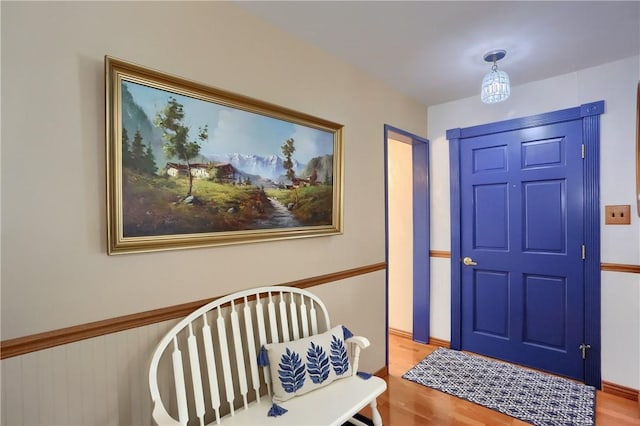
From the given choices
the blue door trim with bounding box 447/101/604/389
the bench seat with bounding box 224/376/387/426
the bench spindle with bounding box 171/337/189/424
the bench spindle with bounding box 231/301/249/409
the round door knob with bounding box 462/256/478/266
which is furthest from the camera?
the round door knob with bounding box 462/256/478/266

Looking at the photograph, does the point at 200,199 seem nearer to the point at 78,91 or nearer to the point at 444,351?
the point at 78,91

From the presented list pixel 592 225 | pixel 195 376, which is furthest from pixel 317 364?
pixel 592 225

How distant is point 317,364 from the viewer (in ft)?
5.31

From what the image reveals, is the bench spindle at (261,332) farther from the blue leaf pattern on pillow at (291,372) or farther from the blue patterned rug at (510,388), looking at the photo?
the blue patterned rug at (510,388)

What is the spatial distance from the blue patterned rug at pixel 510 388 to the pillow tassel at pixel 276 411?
1460 mm

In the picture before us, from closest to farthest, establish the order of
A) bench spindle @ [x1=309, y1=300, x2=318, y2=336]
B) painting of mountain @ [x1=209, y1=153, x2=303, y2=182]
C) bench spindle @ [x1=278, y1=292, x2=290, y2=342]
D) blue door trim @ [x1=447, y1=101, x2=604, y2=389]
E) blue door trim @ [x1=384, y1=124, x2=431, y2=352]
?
painting of mountain @ [x1=209, y1=153, x2=303, y2=182]
bench spindle @ [x1=278, y1=292, x2=290, y2=342]
bench spindle @ [x1=309, y1=300, x2=318, y2=336]
blue door trim @ [x1=447, y1=101, x2=604, y2=389]
blue door trim @ [x1=384, y1=124, x2=431, y2=352]

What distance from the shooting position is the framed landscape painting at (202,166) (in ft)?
4.09

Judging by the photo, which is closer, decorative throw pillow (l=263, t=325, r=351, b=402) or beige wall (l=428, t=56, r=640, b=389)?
decorative throw pillow (l=263, t=325, r=351, b=402)

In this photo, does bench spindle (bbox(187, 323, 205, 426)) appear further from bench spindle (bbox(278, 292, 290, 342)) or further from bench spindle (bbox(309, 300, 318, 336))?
bench spindle (bbox(309, 300, 318, 336))

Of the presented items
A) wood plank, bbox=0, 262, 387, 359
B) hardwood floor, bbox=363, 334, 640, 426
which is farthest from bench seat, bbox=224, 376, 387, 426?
hardwood floor, bbox=363, 334, 640, 426

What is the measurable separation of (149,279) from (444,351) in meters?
2.73

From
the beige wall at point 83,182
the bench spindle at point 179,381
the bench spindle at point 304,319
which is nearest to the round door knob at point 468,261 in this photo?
the bench spindle at point 304,319

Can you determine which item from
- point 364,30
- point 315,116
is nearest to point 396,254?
point 315,116

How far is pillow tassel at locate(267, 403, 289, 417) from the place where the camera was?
1414mm
